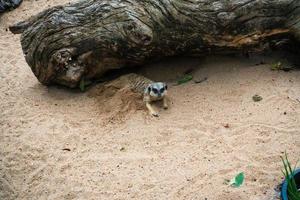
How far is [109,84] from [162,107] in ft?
2.52

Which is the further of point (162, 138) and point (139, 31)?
point (139, 31)

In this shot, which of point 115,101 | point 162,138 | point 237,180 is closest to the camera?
point 237,180

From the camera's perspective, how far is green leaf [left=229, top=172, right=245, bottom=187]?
3.77m

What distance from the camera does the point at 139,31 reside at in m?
4.89

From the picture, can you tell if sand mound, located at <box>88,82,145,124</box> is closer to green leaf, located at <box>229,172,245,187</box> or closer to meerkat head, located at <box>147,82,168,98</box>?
meerkat head, located at <box>147,82,168,98</box>

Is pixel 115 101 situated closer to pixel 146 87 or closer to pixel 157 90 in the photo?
pixel 146 87

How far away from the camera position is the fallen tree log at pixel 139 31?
480cm

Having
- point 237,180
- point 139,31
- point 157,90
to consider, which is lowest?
point 237,180

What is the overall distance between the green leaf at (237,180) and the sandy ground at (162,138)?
0.18 feet

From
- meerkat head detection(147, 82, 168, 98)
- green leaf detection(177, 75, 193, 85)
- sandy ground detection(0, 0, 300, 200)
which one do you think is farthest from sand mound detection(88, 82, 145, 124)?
green leaf detection(177, 75, 193, 85)

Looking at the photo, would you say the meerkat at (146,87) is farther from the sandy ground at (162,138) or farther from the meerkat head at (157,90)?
the sandy ground at (162,138)

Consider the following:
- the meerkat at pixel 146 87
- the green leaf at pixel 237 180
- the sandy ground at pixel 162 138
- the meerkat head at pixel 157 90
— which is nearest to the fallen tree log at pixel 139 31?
the meerkat at pixel 146 87

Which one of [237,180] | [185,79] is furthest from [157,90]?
[237,180]

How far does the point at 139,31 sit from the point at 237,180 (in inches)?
76.9
